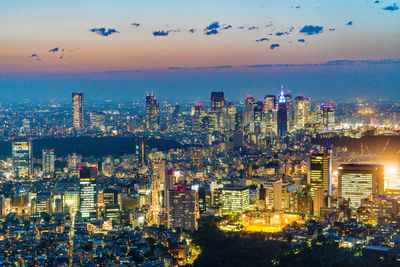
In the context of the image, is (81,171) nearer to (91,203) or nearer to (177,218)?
(91,203)

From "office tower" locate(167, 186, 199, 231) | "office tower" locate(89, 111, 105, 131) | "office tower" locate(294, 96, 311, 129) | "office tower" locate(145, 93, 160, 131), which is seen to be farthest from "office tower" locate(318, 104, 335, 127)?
"office tower" locate(167, 186, 199, 231)

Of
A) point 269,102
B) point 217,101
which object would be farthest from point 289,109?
point 217,101

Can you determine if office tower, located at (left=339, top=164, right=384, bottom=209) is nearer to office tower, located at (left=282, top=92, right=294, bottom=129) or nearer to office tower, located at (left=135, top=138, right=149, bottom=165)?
office tower, located at (left=135, top=138, right=149, bottom=165)

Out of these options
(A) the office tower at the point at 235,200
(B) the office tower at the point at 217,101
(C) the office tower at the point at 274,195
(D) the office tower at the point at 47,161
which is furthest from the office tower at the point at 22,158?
(B) the office tower at the point at 217,101

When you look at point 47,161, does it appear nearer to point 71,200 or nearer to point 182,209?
point 71,200

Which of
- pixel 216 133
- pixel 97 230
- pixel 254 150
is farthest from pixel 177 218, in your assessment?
pixel 216 133
